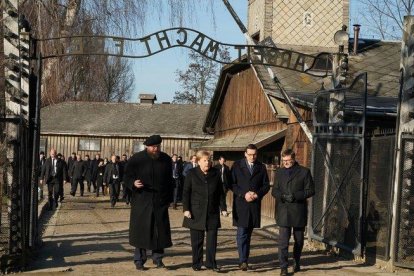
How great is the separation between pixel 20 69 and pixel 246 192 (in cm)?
383

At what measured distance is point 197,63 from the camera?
232ft

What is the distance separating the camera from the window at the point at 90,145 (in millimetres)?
46906

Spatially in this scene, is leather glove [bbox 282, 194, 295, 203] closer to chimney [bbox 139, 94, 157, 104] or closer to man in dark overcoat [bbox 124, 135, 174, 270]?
man in dark overcoat [bbox 124, 135, 174, 270]

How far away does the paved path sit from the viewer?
12016mm

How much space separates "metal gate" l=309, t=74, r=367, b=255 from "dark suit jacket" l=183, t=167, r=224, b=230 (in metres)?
2.66

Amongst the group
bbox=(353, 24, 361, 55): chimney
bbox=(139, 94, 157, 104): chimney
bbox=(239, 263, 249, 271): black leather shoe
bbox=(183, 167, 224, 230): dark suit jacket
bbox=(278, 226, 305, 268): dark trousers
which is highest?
bbox=(353, 24, 361, 55): chimney

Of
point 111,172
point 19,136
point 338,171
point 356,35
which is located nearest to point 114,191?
point 111,172

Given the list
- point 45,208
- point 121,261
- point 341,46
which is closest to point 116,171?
point 45,208

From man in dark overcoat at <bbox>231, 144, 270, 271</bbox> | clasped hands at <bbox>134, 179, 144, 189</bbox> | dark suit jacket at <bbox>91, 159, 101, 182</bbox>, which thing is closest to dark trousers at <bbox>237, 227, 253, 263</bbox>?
man in dark overcoat at <bbox>231, 144, 270, 271</bbox>

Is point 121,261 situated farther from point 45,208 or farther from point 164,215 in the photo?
point 45,208

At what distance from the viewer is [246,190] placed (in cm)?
1241

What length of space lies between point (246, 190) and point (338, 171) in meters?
2.91

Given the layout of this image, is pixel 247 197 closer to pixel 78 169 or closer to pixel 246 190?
pixel 246 190

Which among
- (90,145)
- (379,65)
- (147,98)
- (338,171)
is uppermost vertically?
(379,65)
